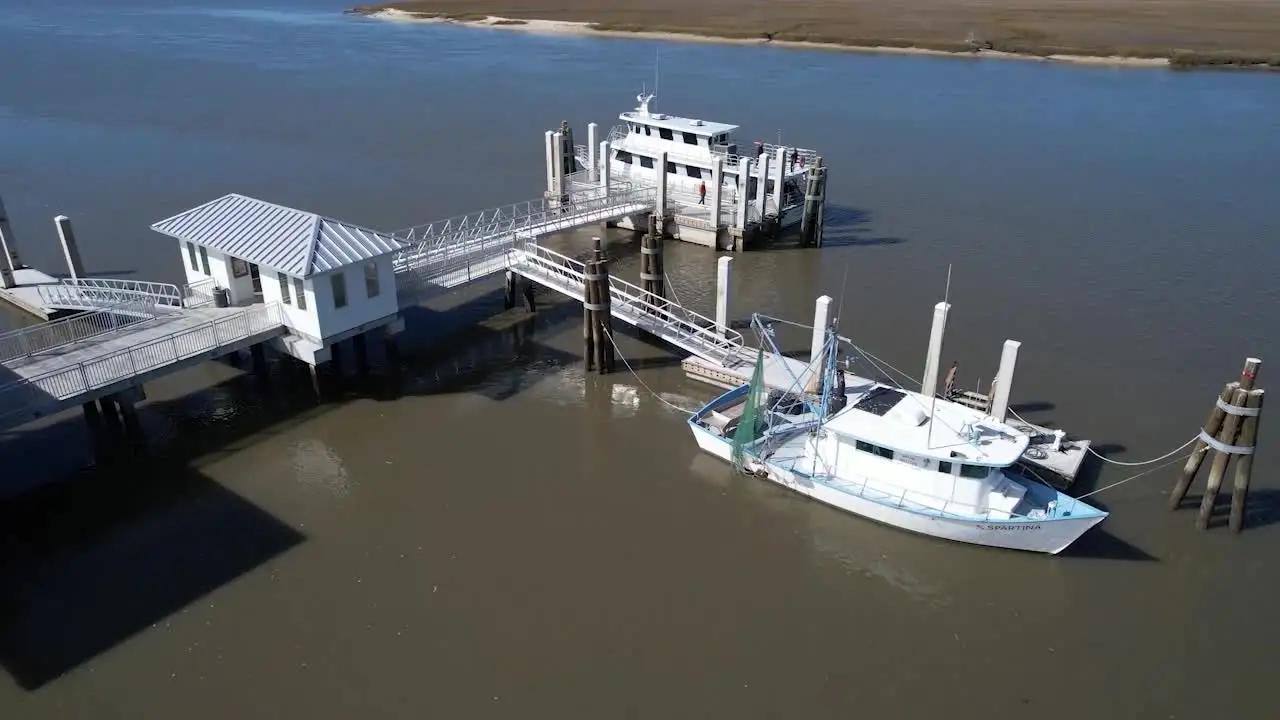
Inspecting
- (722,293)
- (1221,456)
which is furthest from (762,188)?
(1221,456)

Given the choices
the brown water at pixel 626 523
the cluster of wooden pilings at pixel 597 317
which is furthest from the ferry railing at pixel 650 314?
the brown water at pixel 626 523

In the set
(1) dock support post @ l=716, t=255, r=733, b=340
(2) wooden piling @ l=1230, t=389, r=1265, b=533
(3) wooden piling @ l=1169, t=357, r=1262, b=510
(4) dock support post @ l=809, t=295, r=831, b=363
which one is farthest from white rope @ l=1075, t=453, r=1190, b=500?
(1) dock support post @ l=716, t=255, r=733, b=340

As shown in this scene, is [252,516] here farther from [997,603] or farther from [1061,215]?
[1061,215]

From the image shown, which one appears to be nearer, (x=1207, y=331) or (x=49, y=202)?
(x=1207, y=331)

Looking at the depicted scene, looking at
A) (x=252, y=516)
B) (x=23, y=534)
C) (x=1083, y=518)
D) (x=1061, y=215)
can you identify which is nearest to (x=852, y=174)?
(x=1061, y=215)

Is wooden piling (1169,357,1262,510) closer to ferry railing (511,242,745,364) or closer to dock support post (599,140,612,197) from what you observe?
ferry railing (511,242,745,364)
